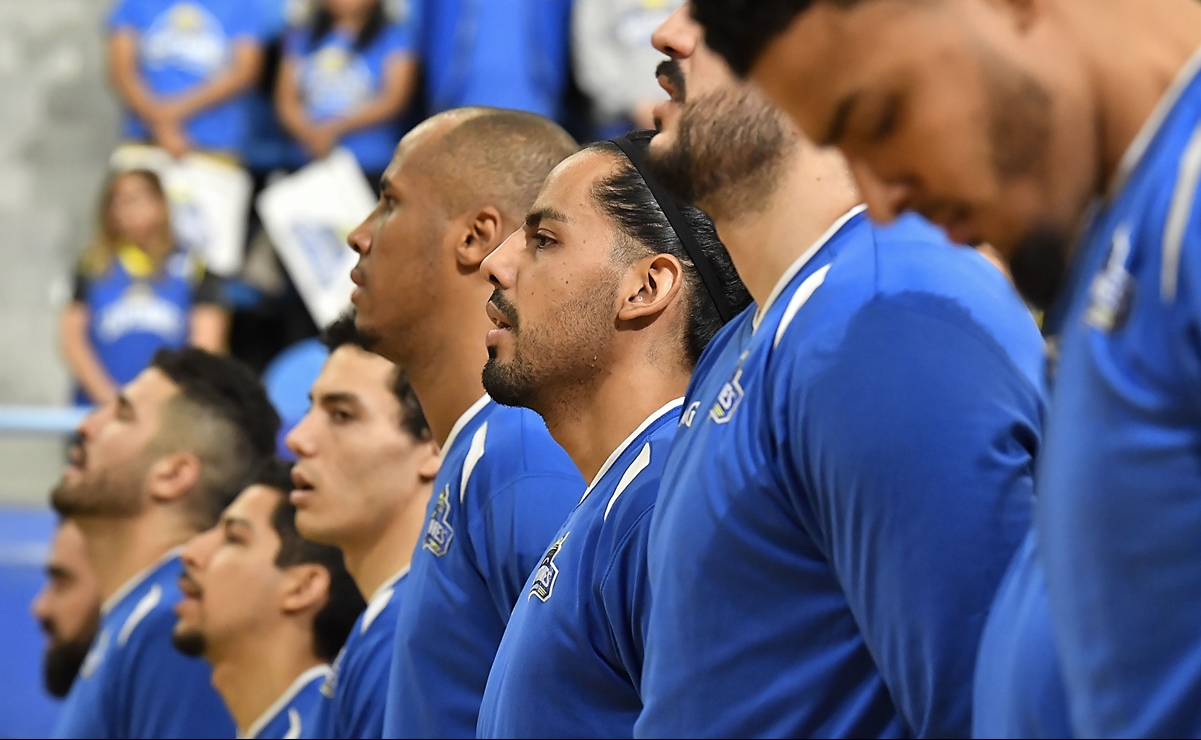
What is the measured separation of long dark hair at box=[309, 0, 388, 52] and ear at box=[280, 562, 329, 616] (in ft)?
14.0


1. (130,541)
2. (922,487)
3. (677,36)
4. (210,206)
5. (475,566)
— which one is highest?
(677,36)

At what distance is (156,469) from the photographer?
16.3ft

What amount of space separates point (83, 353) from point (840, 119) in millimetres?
7119

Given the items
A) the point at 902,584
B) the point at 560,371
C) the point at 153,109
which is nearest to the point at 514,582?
the point at 560,371

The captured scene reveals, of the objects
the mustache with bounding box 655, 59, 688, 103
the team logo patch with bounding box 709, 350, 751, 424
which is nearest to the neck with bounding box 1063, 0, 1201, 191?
the team logo patch with bounding box 709, 350, 751, 424

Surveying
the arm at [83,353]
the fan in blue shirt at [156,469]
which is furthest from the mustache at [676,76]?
the arm at [83,353]

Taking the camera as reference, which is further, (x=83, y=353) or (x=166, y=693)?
(x=83, y=353)

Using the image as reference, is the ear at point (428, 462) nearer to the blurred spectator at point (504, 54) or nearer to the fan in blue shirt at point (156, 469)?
the fan in blue shirt at point (156, 469)

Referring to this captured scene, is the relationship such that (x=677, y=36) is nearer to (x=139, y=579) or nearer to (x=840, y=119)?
(x=840, y=119)

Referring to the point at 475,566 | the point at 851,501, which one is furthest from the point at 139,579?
the point at 851,501

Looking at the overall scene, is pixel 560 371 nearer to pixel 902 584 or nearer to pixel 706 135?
pixel 706 135

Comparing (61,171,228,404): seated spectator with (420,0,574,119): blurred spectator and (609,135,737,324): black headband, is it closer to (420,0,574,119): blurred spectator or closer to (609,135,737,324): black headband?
(420,0,574,119): blurred spectator

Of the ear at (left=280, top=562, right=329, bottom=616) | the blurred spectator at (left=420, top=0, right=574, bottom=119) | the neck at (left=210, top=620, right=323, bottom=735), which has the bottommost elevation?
the neck at (left=210, top=620, right=323, bottom=735)

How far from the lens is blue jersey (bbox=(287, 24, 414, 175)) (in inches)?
315
